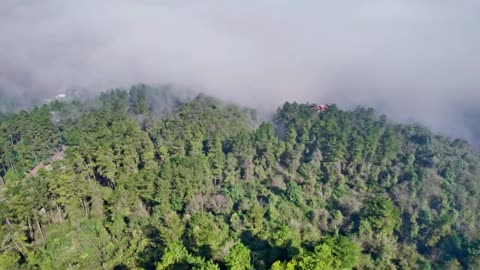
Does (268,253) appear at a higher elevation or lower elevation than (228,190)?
higher

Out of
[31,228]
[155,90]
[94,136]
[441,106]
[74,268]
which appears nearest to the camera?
[74,268]

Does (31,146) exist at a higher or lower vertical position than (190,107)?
lower

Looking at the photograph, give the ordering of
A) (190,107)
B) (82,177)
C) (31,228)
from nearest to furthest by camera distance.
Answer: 1. (31,228)
2. (82,177)
3. (190,107)

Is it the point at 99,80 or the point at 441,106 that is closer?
the point at 441,106

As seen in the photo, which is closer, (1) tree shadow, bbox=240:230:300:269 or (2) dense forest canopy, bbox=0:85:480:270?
(1) tree shadow, bbox=240:230:300:269

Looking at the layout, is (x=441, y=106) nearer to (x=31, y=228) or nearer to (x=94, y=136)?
(x=94, y=136)

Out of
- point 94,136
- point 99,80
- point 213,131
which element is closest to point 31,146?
point 94,136

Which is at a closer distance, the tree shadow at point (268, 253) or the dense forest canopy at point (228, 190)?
the tree shadow at point (268, 253)

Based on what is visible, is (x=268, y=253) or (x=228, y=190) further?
(x=228, y=190)
